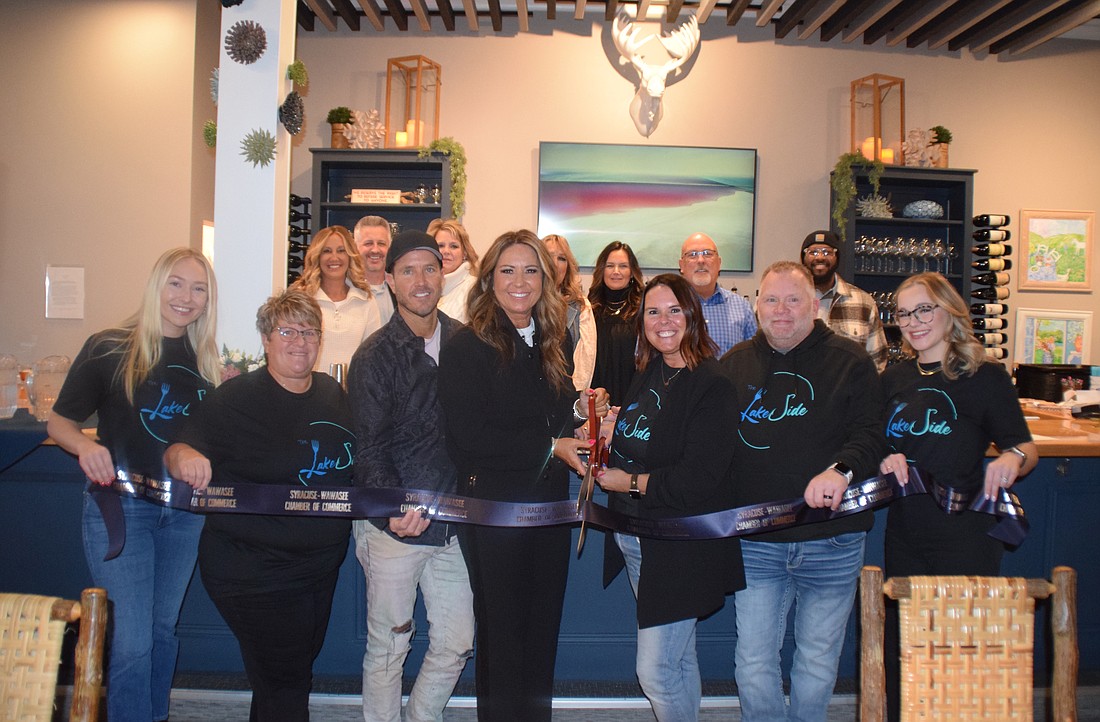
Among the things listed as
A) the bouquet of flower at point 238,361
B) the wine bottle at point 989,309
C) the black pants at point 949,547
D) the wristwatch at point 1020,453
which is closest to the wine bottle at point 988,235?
the wine bottle at point 989,309

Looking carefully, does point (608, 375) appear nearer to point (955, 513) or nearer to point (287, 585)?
point (955, 513)

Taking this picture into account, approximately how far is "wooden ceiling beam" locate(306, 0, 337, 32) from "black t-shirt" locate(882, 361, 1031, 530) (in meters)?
6.14

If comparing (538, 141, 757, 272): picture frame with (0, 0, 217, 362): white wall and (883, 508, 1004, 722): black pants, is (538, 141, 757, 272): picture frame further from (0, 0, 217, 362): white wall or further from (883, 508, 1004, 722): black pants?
(883, 508, 1004, 722): black pants

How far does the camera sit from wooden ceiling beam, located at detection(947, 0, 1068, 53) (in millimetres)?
6434

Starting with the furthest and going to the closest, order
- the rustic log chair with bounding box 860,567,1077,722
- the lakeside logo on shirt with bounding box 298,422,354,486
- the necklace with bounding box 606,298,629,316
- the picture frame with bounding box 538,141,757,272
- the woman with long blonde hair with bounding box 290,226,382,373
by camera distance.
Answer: the picture frame with bounding box 538,141,757,272 → the necklace with bounding box 606,298,629,316 → the woman with long blonde hair with bounding box 290,226,382,373 → the lakeside logo on shirt with bounding box 298,422,354,486 → the rustic log chair with bounding box 860,567,1077,722

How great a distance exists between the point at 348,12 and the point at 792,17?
416 centimetres

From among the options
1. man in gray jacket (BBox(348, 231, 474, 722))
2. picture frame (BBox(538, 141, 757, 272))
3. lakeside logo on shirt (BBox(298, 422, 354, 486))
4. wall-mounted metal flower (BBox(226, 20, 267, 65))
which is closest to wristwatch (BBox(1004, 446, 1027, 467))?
man in gray jacket (BBox(348, 231, 474, 722))

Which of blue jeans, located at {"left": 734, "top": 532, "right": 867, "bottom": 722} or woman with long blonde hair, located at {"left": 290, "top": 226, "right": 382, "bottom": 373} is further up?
woman with long blonde hair, located at {"left": 290, "top": 226, "right": 382, "bottom": 373}

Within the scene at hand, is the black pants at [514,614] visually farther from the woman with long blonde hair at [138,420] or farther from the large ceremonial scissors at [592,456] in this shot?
the woman with long blonde hair at [138,420]

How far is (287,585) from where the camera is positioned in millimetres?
2377

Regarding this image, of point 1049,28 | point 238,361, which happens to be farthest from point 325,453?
point 1049,28

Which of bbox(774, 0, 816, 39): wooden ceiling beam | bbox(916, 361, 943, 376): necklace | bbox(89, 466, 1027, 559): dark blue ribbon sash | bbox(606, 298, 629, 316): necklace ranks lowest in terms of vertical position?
bbox(89, 466, 1027, 559): dark blue ribbon sash

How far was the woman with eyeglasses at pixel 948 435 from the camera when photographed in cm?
256

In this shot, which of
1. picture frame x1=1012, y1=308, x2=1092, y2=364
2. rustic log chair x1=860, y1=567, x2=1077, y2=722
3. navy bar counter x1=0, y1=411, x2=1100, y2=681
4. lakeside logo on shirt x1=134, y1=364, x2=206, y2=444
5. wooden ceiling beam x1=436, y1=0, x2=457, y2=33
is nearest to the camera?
rustic log chair x1=860, y1=567, x2=1077, y2=722
